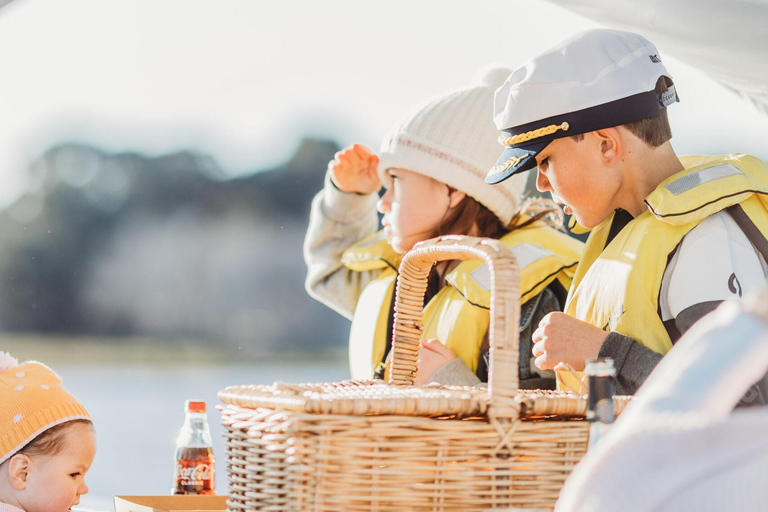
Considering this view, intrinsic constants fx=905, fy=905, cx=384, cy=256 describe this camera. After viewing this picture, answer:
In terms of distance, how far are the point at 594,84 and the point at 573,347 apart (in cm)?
40

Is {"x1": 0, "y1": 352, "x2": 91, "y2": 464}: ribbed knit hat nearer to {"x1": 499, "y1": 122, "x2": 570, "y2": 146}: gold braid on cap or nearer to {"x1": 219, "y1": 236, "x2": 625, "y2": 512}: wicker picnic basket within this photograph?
{"x1": 219, "y1": 236, "x2": 625, "y2": 512}: wicker picnic basket

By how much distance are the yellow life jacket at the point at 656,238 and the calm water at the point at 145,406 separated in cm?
176

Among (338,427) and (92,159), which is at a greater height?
(92,159)

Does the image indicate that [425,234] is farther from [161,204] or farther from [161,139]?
[161,139]

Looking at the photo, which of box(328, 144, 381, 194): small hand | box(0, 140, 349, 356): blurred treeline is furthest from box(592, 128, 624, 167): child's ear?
box(0, 140, 349, 356): blurred treeline

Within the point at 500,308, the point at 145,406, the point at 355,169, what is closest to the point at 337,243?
the point at 355,169

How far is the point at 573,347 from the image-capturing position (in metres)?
1.24

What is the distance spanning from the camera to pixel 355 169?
2418 mm

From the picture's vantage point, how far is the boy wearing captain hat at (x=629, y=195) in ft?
4.09

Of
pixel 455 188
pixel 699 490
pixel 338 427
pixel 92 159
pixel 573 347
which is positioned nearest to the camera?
pixel 699 490

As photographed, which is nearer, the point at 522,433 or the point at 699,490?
the point at 699,490

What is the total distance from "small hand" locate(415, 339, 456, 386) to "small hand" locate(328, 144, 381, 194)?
74 centimetres

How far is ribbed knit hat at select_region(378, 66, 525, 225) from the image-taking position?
2.00m

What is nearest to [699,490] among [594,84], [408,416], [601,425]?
[601,425]
